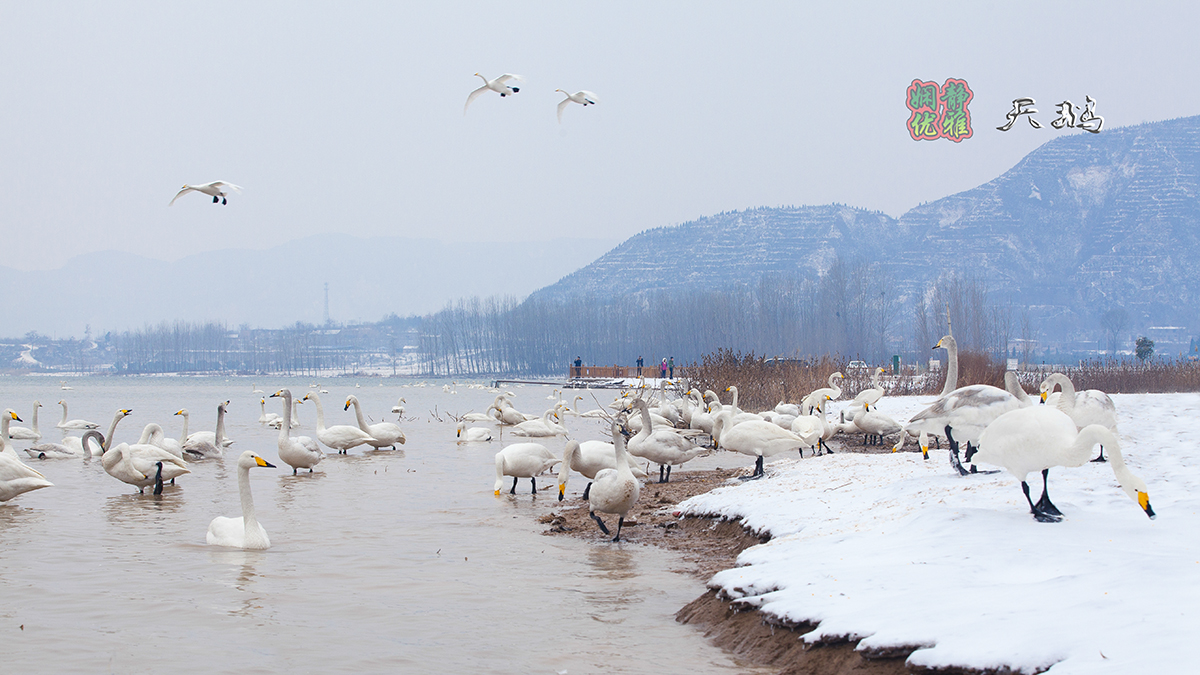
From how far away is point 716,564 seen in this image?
8578 mm

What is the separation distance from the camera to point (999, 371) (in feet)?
88.2

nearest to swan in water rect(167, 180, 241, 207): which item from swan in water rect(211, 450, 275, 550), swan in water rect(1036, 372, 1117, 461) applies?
swan in water rect(211, 450, 275, 550)

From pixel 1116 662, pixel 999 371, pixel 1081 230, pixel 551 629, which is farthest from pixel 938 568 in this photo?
pixel 1081 230

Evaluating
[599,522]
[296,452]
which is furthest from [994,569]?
[296,452]

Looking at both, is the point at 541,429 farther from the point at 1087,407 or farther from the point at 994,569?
the point at 994,569

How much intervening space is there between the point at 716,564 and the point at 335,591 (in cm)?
341

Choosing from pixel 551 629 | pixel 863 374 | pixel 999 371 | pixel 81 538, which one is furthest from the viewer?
pixel 863 374

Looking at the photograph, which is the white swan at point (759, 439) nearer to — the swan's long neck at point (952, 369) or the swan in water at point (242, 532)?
the swan's long neck at point (952, 369)

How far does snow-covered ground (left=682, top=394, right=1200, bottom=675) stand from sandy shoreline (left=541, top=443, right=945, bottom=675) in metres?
0.11

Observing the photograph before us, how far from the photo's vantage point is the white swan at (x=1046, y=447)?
19.7ft

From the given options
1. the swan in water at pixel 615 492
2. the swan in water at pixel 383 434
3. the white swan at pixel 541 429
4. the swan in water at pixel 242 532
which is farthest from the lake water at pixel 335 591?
the white swan at pixel 541 429

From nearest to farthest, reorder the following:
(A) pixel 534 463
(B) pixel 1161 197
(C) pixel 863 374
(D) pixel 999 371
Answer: (A) pixel 534 463, (D) pixel 999 371, (C) pixel 863 374, (B) pixel 1161 197

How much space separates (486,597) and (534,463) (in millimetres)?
5953

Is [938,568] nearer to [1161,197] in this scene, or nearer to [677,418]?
[677,418]
